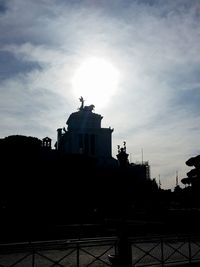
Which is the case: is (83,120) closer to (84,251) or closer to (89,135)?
(89,135)

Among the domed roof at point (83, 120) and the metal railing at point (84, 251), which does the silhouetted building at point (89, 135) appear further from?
the metal railing at point (84, 251)

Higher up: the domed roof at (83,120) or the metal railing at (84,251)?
the domed roof at (83,120)

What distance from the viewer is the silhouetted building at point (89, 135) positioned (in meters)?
56.8

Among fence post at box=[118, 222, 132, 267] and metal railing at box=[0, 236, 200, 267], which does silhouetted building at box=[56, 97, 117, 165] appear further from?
fence post at box=[118, 222, 132, 267]

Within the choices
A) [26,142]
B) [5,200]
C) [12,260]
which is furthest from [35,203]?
[12,260]

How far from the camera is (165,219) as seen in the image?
32688mm

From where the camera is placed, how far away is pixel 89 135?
56969 millimetres

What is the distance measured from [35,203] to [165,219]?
10.5 meters

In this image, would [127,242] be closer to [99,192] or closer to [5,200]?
[5,200]

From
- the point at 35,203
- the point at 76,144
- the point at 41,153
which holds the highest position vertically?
the point at 76,144

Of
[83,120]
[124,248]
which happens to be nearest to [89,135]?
[83,120]

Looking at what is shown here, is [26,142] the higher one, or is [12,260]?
[26,142]

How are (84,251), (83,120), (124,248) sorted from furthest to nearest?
(83,120) < (124,248) < (84,251)

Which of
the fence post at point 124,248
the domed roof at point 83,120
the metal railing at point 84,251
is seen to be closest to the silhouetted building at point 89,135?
the domed roof at point 83,120
